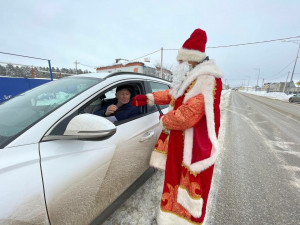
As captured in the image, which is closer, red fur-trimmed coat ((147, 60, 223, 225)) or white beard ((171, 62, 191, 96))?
red fur-trimmed coat ((147, 60, 223, 225))

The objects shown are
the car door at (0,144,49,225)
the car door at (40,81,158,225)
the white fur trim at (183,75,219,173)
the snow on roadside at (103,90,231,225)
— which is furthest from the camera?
the snow on roadside at (103,90,231,225)

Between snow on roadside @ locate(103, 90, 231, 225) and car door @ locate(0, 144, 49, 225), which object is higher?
car door @ locate(0, 144, 49, 225)

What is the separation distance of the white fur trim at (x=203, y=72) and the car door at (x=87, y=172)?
2.25ft

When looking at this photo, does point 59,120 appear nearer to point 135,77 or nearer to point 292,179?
point 135,77

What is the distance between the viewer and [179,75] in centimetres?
138

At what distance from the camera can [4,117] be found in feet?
3.99

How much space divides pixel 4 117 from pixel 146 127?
1.25 meters

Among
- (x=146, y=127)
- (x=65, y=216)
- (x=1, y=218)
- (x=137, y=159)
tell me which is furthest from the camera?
(x=146, y=127)

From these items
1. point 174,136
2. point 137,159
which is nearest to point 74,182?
point 137,159

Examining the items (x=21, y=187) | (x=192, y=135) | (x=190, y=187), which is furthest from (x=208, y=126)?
(x=21, y=187)

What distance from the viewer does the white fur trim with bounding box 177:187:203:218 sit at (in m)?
1.28

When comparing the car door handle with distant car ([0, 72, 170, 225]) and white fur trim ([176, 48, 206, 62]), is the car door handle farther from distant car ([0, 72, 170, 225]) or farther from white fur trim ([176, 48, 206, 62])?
white fur trim ([176, 48, 206, 62])

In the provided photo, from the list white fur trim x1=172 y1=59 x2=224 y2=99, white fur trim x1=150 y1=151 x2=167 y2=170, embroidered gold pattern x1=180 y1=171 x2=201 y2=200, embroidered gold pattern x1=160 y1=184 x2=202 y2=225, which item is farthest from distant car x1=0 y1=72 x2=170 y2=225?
white fur trim x1=172 y1=59 x2=224 y2=99

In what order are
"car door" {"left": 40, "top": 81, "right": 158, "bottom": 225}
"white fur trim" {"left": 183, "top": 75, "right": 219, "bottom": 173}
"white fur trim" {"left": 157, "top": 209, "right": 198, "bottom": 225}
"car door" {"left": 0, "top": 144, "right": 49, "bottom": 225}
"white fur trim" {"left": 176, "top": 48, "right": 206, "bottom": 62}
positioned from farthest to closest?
"white fur trim" {"left": 157, "top": 209, "right": 198, "bottom": 225} < "white fur trim" {"left": 176, "top": 48, "right": 206, "bottom": 62} < "white fur trim" {"left": 183, "top": 75, "right": 219, "bottom": 173} < "car door" {"left": 40, "top": 81, "right": 158, "bottom": 225} < "car door" {"left": 0, "top": 144, "right": 49, "bottom": 225}
